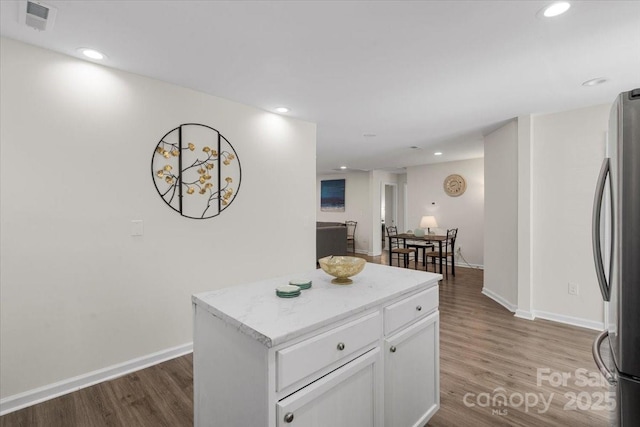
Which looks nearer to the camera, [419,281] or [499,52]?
[419,281]

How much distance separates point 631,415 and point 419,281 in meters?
0.91

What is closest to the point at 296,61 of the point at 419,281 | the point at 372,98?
the point at 372,98

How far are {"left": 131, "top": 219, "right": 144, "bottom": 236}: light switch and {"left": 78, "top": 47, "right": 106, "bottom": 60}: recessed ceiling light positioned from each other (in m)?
1.21

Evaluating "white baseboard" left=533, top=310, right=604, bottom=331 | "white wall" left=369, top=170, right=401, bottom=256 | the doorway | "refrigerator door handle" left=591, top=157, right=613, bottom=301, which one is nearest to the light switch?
"refrigerator door handle" left=591, top=157, right=613, bottom=301

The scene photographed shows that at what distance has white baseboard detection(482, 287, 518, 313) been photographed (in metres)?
3.85

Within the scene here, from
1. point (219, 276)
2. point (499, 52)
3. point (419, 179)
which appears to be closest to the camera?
point (499, 52)

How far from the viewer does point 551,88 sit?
2.84 metres

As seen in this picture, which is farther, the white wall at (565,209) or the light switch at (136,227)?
the white wall at (565,209)

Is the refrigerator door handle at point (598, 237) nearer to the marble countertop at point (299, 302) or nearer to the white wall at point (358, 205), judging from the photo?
the marble countertop at point (299, 302)

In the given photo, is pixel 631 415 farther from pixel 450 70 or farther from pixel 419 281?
pixel 450 70

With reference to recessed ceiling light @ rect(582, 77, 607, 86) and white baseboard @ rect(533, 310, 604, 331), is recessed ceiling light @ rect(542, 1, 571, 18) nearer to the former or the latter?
recessed ceiling light @ rect(582, 77, 607, 86)

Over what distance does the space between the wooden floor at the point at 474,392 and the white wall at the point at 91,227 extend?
250mm

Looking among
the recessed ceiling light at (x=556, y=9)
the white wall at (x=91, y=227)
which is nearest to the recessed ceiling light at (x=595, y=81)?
the recessed ceiling light at (x=556, y=9)

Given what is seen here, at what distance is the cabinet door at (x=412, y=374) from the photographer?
1525mm
